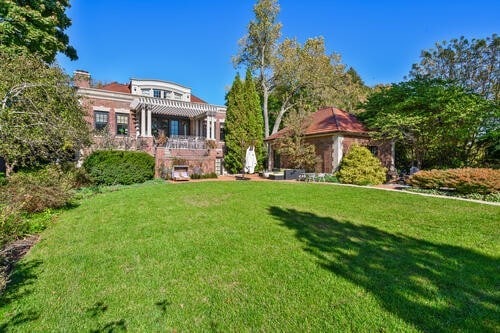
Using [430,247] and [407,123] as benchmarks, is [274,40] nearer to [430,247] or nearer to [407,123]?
[407,123]

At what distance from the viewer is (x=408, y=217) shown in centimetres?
671

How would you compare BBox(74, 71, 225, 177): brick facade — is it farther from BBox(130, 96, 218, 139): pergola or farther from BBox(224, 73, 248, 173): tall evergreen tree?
BBox(224, 73, 248, 173): tall evergreen tree

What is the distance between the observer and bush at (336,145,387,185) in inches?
564

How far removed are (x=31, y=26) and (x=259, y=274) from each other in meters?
15.1

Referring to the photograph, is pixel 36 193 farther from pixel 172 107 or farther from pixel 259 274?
pixel 172 107

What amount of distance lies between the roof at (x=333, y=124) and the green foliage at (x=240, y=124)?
4571mm

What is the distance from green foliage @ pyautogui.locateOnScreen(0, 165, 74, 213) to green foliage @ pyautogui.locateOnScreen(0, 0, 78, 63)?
18.8ft

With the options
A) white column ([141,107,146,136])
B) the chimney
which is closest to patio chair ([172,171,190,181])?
white column ([141,107,146,136])

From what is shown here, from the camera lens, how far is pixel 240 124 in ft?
72.6

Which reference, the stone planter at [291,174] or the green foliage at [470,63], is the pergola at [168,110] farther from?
the green foliage at [470,63]

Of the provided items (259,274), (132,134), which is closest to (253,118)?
(132,134)

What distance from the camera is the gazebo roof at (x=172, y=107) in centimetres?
1970

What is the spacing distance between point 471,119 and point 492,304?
14.1 meters

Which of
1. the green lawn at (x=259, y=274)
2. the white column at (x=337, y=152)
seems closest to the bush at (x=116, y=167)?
the green lawn at (x=259, y=274)
